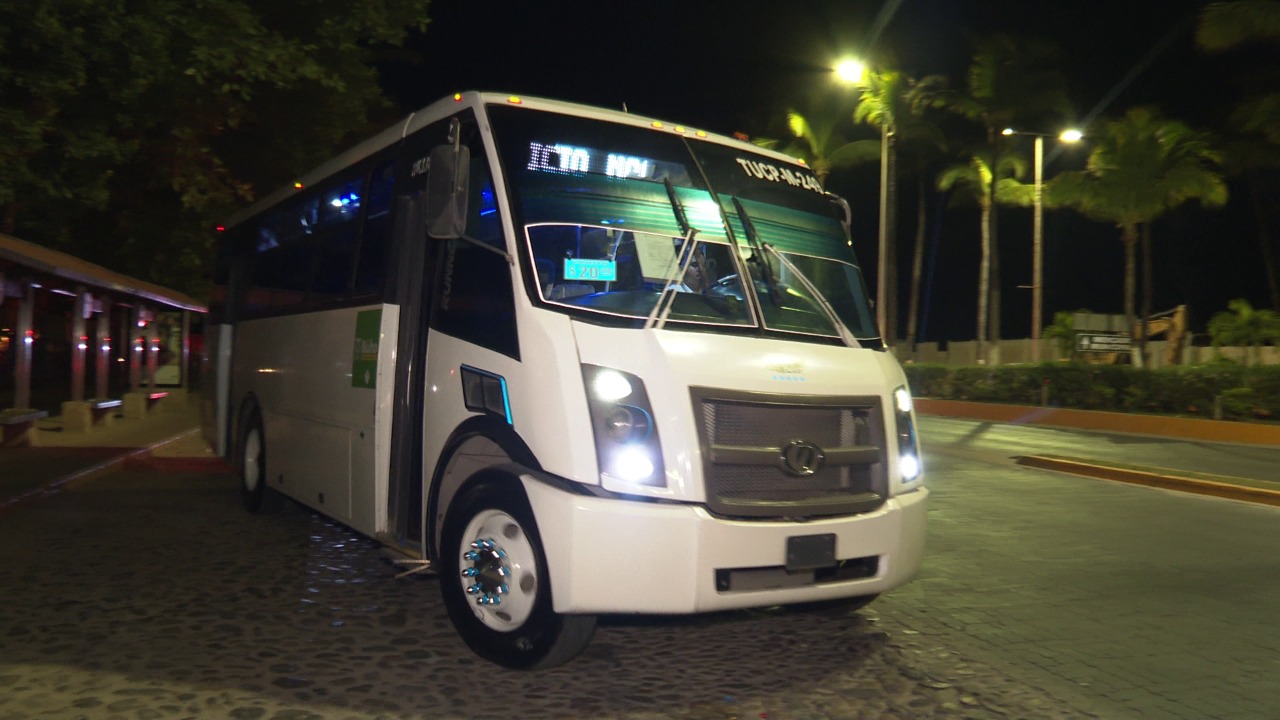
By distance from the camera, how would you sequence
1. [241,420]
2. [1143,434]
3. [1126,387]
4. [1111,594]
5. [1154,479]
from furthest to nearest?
[1126,387], [1143,434], [1154,479], [241,420], [1111,594]

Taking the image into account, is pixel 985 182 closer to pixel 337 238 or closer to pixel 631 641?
pixel 337 238

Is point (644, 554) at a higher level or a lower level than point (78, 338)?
lower

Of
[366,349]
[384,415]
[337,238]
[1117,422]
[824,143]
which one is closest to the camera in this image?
[384,415]

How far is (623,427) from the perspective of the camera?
507 cm

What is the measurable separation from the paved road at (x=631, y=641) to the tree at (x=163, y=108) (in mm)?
5313

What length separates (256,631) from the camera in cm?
607

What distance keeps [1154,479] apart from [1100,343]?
20.6 m

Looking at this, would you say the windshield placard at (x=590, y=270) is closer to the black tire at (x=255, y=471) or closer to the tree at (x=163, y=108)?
the black tire at (x=255, y=471)

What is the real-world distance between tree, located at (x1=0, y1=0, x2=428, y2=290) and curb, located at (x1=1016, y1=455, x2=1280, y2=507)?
1164 centimetres

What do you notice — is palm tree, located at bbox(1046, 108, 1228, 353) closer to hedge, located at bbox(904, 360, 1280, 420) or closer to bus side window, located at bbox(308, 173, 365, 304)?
hedge, located at bbox(904, 360, 1280, 420)

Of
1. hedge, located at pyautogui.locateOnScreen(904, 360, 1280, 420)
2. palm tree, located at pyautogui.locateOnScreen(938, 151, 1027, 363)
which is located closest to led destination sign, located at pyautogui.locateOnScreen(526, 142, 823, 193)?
hedge, located at pyautogui.locateOnScreen(904, 360, 1280, 420)

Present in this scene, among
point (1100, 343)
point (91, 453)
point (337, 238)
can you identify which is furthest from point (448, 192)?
point (1100, 343)

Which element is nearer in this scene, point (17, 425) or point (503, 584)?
point (503, 584)

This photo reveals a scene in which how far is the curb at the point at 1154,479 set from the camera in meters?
12.7
